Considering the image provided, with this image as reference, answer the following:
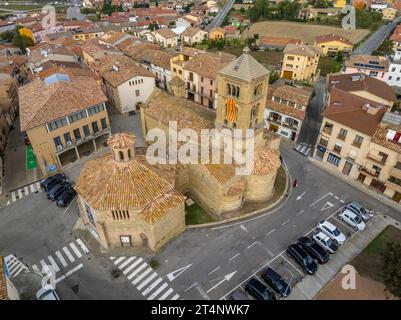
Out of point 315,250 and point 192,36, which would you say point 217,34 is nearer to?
point 192,36

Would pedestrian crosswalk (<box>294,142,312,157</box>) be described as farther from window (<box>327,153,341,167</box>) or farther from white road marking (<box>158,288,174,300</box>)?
white road marking (<box>158,288,174,300</box>)

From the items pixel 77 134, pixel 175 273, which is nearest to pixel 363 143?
pixel 175 273

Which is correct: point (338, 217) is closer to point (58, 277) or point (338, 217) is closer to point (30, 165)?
point (58, 277)

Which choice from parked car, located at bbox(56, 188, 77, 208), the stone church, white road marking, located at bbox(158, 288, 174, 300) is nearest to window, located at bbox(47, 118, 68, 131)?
parked car, located at bbox(56, 188, 77, 208)

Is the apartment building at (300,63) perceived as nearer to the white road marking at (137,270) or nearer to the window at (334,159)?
the window at (334,159)

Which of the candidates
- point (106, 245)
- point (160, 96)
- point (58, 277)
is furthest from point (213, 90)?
point (58, 277)
